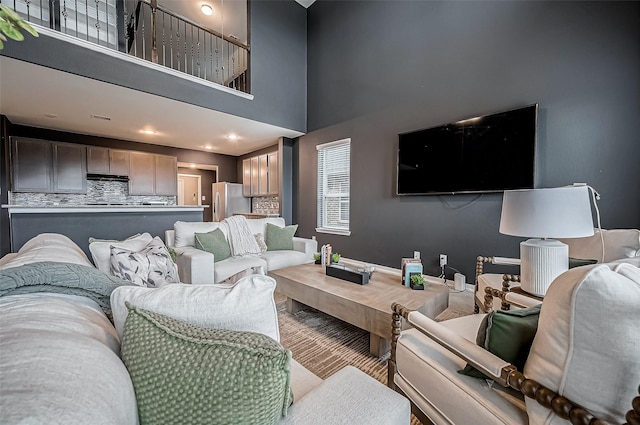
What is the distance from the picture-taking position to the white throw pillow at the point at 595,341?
1.79 feet

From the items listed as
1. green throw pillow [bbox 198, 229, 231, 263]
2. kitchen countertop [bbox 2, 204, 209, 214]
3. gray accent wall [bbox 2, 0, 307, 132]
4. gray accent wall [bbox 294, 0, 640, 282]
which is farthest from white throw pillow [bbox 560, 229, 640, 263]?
kitchen countertop [bbox 2, 204, 209, 214]

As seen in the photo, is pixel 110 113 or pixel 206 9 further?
pixel 206 9

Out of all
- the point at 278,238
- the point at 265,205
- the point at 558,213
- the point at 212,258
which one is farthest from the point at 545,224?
the point at 265,205

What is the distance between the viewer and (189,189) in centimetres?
828

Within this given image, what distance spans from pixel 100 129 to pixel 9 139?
3.99ft

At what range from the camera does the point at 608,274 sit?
58 centimetres

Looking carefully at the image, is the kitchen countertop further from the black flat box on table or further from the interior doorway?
the interior doorway

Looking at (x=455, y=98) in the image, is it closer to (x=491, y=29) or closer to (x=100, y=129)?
(x=491, y=29)

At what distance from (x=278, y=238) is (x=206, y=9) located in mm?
4514

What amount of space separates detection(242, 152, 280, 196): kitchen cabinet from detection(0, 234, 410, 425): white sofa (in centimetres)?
468

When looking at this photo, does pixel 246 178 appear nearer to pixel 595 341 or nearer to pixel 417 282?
pixel 417 282

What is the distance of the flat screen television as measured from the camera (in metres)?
2.65

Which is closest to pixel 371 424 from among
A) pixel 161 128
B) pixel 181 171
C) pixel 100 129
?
pixel 161 128

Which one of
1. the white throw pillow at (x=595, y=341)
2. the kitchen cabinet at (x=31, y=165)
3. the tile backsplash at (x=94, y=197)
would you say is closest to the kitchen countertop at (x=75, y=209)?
the kitchen cabinet at (x=31, y=165)
